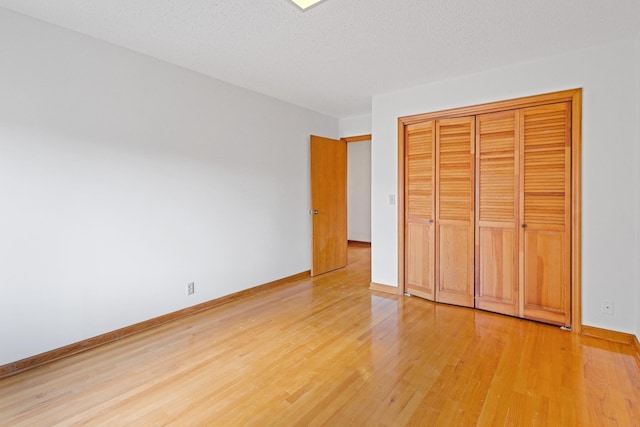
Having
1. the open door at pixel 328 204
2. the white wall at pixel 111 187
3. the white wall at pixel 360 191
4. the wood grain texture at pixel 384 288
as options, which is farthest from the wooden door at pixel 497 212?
the white wall at pixel 360 191

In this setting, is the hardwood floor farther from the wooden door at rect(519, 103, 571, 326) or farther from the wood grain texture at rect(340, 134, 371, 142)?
the wood grain texture at rect(340, 134, 371, 142)

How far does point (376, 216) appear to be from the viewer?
13.6 ft

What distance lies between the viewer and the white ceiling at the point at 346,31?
214 centimetres

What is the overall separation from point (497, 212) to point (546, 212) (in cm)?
41

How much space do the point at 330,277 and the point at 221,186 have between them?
6.99 ft

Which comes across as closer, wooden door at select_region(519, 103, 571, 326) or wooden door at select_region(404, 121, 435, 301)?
wooden door at select_region(519, 103, 571, 326)

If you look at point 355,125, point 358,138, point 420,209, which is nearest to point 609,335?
point 420,209

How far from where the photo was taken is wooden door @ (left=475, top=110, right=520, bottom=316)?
3146 mm

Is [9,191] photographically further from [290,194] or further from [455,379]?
[455,379]

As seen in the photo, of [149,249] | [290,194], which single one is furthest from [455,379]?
[290,194]

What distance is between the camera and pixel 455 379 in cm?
213

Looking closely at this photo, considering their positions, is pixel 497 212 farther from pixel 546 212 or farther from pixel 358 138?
pixel 358 138

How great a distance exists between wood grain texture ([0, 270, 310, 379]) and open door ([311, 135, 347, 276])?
46.8 inches

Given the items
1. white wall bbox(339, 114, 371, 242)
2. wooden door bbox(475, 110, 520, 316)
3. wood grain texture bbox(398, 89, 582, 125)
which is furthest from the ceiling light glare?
white wall bbox(339, 114, 371, 242)
